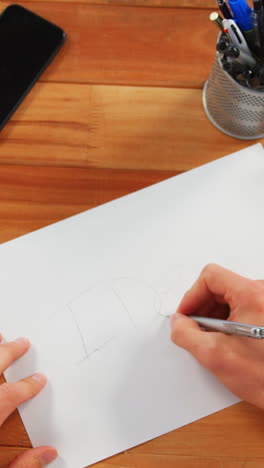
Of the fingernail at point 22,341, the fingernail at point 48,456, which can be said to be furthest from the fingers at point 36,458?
the fingernail at point 22,341

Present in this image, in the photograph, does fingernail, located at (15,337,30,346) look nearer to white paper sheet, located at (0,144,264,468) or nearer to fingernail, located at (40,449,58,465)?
white paper sheet, located at (0,144,264,468)

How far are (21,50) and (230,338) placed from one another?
18.2 inches

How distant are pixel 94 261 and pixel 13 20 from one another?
0.36 metres

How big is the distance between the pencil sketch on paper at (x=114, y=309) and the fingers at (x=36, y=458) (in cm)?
12

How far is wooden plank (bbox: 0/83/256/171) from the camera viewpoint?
0.58 m

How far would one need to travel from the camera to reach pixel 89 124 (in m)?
0.59

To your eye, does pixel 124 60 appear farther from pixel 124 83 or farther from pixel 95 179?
pixel 95 179

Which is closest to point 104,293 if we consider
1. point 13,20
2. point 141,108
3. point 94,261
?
point 94,261

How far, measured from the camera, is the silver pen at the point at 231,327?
15.1 inches

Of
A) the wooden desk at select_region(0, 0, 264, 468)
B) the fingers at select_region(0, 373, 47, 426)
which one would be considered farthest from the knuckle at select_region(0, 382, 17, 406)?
the wooden desk at select_region(0, 0, 264, 468)

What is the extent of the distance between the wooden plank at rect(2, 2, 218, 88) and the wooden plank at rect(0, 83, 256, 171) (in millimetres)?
18

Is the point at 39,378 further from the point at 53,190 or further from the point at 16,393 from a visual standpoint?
the point at 53,190

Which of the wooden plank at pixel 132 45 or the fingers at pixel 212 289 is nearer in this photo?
the fingers at pixel 212 289

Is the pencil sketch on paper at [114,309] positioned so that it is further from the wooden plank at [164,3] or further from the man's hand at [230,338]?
the wooden plank at [164,3]
